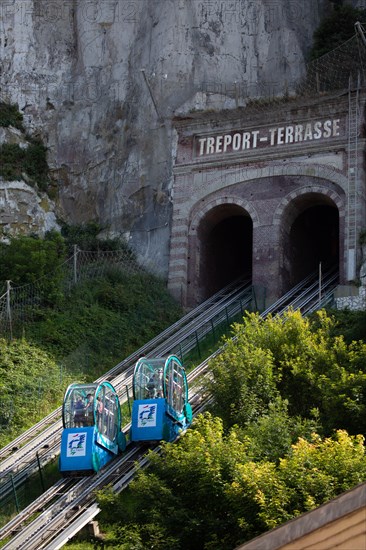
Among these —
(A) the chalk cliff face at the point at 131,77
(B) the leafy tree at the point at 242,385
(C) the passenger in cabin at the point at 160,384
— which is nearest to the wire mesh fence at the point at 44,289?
(A) the chalk cliff face at the point at 131,77

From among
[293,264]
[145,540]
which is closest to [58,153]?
[293,264]

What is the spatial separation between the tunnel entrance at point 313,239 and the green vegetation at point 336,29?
24.1 ft

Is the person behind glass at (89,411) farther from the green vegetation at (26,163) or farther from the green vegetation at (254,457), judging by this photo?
the green vegetation at (26,163)

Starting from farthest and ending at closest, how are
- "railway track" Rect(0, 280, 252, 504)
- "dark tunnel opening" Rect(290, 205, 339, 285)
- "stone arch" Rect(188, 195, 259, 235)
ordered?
"dark tunnel opening" Rect(290, 205, 339, 285), "stone arch" Rect(188, 195, 259, 235), "railway track" Rect(0, 280, 252, 504)

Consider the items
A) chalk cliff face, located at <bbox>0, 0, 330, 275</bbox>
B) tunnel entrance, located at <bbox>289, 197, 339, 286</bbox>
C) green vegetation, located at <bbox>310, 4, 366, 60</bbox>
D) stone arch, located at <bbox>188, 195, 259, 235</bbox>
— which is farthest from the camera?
green vegetation, located at <bbox>310, 4, 366, 60</bbox>

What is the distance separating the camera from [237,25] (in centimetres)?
5556

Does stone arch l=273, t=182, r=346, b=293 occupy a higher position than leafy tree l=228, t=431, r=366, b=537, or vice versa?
stone arch l=273, t=182, r=346, b=293

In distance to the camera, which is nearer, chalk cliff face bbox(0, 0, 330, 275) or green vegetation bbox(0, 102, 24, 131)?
chalk cliff face bbox(0, 0, 330, 275)

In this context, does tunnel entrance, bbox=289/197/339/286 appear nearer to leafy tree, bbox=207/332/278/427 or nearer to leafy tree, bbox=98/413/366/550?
leafy tree, bbox=207/332/278/427

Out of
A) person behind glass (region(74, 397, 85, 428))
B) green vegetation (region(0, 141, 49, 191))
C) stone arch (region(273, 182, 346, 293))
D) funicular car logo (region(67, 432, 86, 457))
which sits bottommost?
funicular car logo (region(67, 432, 86, 457))

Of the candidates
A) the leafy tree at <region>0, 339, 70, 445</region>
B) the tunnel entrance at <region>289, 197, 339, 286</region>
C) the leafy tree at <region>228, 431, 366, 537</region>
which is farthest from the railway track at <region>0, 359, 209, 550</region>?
the tunnel entrance at <region>289, 197, 339, 286</region>

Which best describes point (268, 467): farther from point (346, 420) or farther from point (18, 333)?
point (18, 333)

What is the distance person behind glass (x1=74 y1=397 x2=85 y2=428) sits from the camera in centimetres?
3192

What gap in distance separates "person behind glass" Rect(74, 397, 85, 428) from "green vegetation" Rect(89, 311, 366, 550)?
303cm
